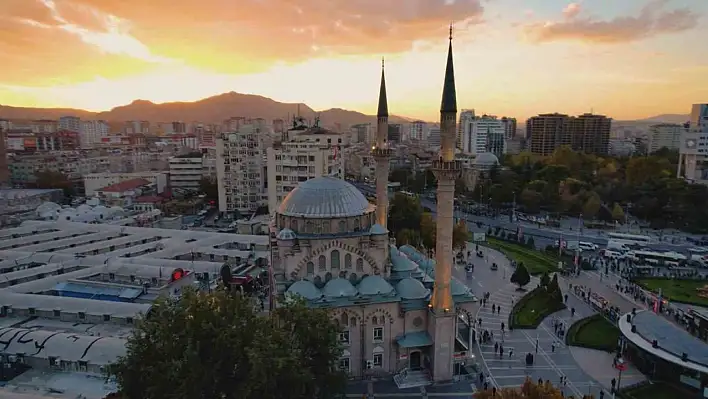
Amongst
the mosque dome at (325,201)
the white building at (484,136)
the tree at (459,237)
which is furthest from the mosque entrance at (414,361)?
the white building at (484,136)

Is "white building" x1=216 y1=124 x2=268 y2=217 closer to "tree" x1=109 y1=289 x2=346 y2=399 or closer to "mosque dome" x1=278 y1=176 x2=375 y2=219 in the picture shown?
"mosque dome" x1=278 y1=176 x2=375 y2=219

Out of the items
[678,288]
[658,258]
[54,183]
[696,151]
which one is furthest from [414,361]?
[54,183]

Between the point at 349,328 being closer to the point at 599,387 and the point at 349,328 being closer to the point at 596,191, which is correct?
the point at 599,387

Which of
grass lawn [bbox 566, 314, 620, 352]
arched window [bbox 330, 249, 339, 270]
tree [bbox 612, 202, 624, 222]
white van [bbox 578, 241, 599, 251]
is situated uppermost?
arched window [bbox 330, 249, 339, 270]

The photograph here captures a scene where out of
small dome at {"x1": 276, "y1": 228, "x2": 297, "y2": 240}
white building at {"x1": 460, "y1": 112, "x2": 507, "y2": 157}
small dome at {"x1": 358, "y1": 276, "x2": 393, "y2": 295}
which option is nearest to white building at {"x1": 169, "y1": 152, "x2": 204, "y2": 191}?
small dome at {"x1": 276, "y1": 228, "x2": 297, "y2": 240}

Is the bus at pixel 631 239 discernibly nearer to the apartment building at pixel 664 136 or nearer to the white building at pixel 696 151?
the white building at pixel 696 151

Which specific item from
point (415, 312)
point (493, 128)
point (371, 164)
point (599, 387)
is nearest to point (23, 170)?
point (371, 164)
